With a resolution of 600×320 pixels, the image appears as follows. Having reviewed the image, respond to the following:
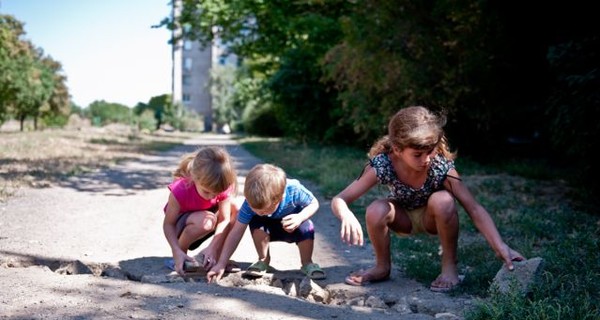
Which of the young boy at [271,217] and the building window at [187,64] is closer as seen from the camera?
the young boy at [271,217]

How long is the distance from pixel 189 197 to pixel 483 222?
2.02 metres

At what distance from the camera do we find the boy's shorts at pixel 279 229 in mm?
4055

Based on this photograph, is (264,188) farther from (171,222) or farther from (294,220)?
(171,222)

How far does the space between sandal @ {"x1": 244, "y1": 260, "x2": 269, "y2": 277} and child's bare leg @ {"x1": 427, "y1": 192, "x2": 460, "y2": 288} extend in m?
1.13

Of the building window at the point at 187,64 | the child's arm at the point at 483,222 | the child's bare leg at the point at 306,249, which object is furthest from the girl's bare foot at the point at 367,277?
the building window at the point at 187,64

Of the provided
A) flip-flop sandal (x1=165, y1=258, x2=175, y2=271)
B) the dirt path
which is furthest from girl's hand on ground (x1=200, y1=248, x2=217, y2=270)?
flip-flop sandal (x1=165, y1=258, x2=175, y2=271)

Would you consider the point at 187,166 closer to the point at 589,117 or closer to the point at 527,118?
the point at 589,117

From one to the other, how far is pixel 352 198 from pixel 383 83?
879 cm

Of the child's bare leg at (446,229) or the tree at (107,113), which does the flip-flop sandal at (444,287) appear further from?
the tree at (107,113)

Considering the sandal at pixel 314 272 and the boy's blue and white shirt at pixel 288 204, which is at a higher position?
the boy's blue and white shirt at pixel 288 204

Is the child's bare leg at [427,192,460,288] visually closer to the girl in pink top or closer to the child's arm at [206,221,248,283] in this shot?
the child's arm at [206,221,248,283]

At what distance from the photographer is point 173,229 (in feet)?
13.7

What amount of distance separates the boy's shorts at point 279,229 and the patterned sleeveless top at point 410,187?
639 millimetres

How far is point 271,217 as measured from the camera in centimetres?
404
